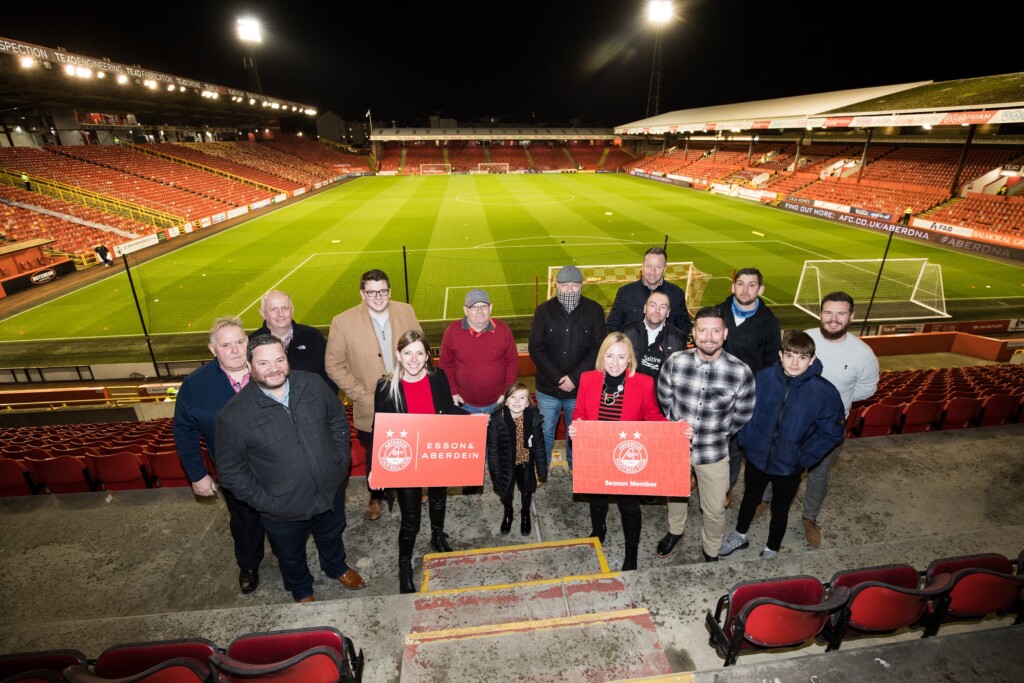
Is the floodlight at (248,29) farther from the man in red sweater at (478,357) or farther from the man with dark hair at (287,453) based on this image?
the man with dark hair at (287,453)

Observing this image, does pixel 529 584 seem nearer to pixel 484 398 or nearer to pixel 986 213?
pixel 484 398

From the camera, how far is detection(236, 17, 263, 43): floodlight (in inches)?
2341

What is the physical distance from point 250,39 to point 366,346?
76.4 metres

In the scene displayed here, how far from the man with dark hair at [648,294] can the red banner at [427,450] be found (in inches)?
92.9

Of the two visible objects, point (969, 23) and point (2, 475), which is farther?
point (969, 23)

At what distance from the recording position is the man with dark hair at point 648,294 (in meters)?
5.31

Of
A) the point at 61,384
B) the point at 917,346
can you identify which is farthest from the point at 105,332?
the point at 917,346

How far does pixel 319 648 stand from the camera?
237 centimetres

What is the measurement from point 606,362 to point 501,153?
3021 inches

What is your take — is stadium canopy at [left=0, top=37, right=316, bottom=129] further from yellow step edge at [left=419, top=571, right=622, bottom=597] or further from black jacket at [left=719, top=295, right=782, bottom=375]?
black jacket at [left=719, top=295, right=782, bottom=375]

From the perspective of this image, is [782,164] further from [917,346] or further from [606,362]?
[606,362]

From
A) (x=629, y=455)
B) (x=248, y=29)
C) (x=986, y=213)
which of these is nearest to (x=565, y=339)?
(x=629, y=455)

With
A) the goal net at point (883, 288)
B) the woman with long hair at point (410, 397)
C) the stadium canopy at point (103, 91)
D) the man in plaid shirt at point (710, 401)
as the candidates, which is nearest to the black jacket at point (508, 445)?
the woman with long hair at point (410, 397)

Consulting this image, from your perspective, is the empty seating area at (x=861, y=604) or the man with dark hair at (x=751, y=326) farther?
the man with dark hair at (x=751, y=326)
